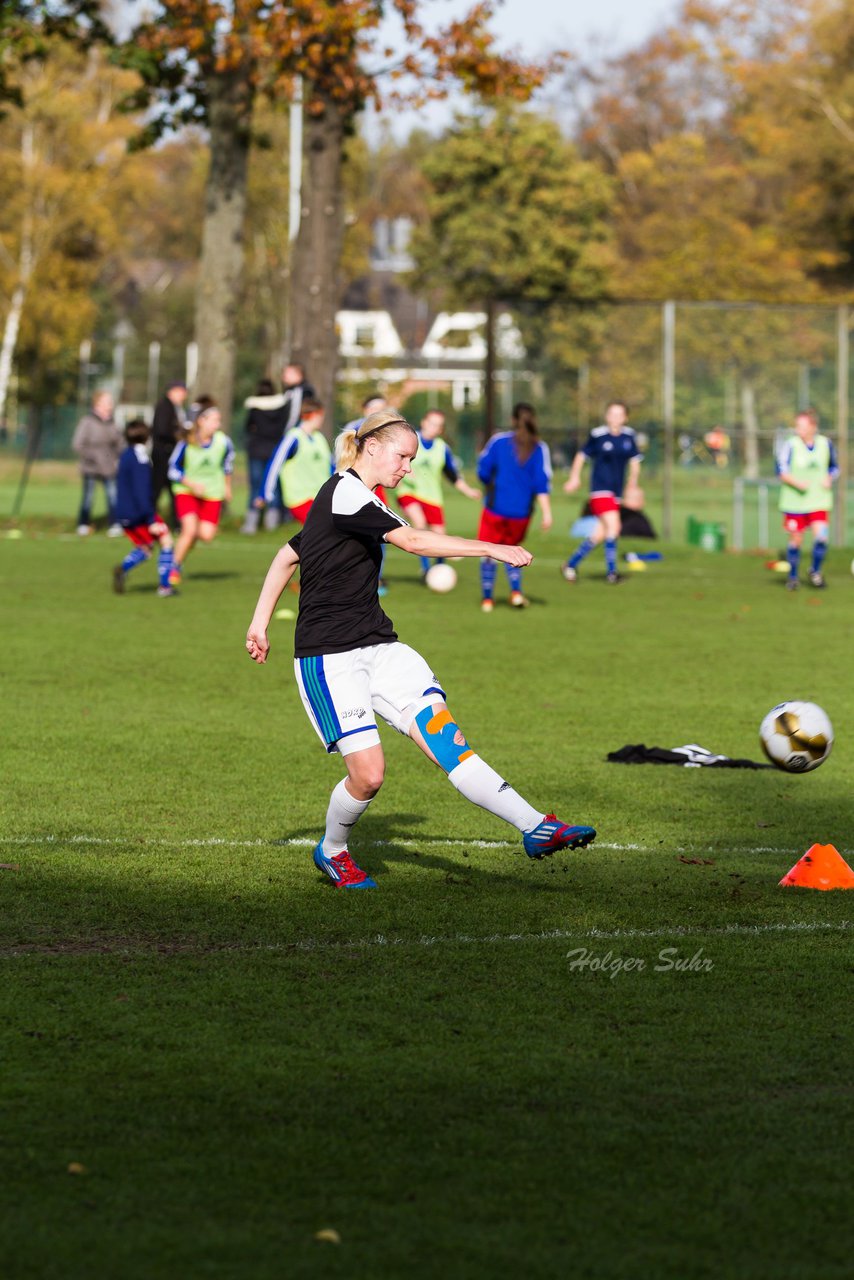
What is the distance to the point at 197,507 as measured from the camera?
1998 centimetres

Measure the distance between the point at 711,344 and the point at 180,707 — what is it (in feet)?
58.9

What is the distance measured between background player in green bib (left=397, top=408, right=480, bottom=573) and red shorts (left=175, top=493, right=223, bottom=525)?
2.14 m

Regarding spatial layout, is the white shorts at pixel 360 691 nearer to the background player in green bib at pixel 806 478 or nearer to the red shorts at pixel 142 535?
the red shorts at pixel 142 535

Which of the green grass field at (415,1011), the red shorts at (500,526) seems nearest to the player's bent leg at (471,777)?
the green grass field at (415,1011)

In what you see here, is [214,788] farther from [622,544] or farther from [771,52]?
[771,52]

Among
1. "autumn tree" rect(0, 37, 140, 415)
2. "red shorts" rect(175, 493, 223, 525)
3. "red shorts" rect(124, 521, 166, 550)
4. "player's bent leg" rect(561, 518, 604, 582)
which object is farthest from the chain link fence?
"autumn tree" rect(0, 37, 140, 415)

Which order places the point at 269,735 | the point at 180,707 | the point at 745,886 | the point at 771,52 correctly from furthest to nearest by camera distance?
the point at 771,52 → the point at 180,707 → the point at 269,735 → the point at 745,886

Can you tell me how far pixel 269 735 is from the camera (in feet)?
36.8

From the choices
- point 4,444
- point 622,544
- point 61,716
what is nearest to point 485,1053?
point 61,716

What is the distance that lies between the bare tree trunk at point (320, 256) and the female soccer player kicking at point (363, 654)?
71.9 feet

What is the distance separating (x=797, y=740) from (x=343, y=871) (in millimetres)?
2558

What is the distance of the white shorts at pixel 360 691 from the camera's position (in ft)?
23.2

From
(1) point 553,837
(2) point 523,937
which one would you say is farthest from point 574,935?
(1) point 553,837

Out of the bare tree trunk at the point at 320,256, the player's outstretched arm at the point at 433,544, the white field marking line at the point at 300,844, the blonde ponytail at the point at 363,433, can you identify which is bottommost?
the white field marking line at the point at 300,844
